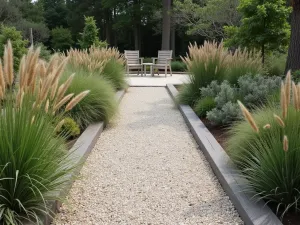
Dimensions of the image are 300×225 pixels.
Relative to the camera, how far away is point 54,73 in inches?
78.0

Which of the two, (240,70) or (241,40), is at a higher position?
(241,40)

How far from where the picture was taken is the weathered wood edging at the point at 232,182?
221 cm

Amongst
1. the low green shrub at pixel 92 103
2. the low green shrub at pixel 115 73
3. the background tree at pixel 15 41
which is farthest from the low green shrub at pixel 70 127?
the background tree at pixel 15 41

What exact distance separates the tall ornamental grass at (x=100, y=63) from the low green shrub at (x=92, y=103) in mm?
1130

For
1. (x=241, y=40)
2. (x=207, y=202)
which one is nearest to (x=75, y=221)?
(x=207, y=202)

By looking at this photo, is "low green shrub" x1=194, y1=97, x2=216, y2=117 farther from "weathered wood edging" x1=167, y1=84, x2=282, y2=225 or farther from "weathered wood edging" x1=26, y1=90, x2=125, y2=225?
"weathered wood edging" x1=26, y1=90, x2=125, y2=225

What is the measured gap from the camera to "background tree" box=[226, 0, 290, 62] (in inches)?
297

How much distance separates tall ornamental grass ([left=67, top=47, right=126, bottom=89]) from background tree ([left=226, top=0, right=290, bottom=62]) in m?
3.00

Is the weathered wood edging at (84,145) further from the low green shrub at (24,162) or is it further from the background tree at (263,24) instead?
the background tree at (263,24)

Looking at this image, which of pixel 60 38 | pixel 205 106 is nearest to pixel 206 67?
pixel 205 106

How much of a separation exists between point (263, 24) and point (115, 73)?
144 inches

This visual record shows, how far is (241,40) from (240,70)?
214cm

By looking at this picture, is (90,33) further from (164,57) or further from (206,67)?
(206,67)

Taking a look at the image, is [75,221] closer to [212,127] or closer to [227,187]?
[227,187]
